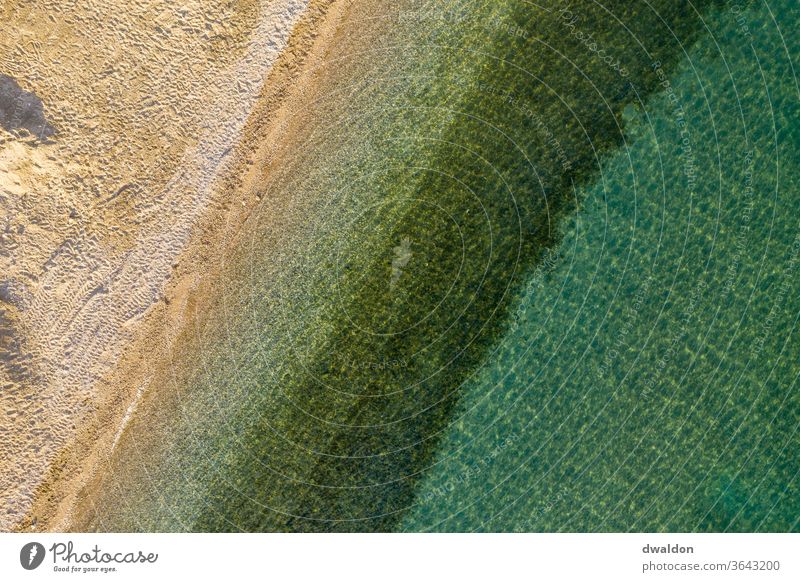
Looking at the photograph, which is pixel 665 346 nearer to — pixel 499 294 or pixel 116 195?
pixel 499 294

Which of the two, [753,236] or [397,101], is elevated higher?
[753,236]

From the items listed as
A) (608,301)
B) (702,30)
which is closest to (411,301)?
(608,301)

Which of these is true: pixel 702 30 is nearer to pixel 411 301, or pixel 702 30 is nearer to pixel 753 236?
pixel 753 236
